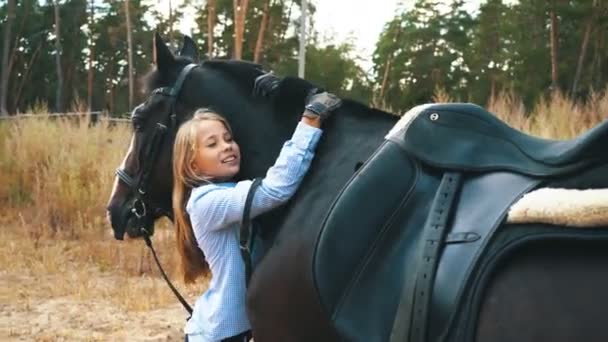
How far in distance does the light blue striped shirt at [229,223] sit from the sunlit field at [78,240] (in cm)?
248

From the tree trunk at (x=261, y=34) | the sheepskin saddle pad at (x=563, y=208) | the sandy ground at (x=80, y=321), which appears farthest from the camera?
the tree trunk at (x=261, y=34)

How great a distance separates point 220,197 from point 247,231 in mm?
129

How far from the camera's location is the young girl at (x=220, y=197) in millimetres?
2213

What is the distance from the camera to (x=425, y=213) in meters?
1.77

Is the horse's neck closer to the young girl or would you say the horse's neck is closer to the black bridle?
the young girl

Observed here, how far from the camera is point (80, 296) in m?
6.56

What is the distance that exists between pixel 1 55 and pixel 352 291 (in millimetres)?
42255

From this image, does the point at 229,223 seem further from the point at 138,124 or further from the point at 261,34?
the point at 261,34

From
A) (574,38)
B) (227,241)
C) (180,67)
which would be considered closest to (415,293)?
(227,241)

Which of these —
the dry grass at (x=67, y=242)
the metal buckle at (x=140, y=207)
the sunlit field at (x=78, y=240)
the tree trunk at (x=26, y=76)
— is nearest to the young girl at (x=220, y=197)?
the metal buckle at (x=140, y=207)

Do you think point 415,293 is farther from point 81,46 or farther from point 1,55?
point 81,46

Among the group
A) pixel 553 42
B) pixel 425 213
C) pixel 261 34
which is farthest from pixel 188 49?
pixel 553 42

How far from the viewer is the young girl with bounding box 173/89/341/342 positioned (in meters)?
2.21

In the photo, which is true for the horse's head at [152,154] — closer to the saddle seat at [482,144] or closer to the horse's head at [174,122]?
the horse's head at [174,122]
